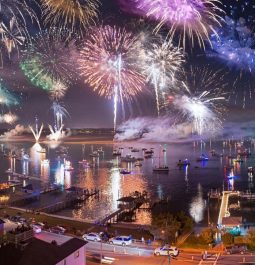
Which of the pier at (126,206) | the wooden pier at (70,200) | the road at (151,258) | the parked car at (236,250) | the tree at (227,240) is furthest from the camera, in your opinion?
the wooden pier at (70,200)

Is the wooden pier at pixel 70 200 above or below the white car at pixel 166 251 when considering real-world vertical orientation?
below

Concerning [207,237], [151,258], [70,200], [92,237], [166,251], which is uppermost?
[166,251]

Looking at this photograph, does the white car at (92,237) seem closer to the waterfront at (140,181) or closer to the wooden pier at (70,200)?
the waterfront at (140,181)

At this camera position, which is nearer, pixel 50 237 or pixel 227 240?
pixel 50 237

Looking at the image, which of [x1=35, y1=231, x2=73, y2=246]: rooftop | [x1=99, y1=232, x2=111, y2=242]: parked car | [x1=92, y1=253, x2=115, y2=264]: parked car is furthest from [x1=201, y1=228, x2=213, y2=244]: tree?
[x1=35, y1=231, x2=73, y2=246]: rooftop

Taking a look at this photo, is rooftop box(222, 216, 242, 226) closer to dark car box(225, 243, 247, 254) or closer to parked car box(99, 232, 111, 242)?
dark car box(225, 243, 247, 254)

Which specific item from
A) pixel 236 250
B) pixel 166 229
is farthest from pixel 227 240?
pixel 166 229

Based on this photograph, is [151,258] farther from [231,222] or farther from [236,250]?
[231,222]

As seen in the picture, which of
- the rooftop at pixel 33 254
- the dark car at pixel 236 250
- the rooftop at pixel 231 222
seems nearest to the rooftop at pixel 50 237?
the rooftop at pixel 33 254

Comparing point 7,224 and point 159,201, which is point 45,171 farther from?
point 7,224
